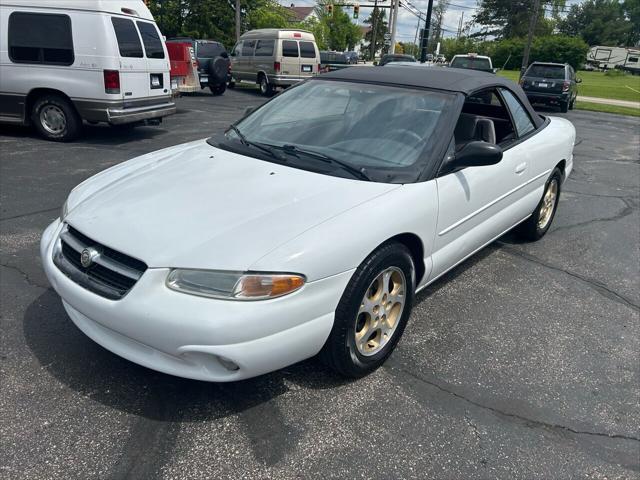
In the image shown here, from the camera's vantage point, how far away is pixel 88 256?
2.38m

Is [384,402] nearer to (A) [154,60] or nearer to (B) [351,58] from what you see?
(A) [154,60]

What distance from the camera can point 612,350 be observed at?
324 centimetres

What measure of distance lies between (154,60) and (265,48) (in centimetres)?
939

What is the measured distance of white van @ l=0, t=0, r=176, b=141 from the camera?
790cm

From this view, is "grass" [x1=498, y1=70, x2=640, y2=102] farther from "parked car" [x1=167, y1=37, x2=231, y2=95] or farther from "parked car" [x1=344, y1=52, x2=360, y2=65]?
"parked car" [x1=344, y1=52, x2=360, y2=65]

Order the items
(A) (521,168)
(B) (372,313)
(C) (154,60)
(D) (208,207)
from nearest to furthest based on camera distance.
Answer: (D) (208,207), (B) (372,313), (A) (521,168), (C) (154,60)

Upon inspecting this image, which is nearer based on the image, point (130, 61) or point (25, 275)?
point (25, 275)

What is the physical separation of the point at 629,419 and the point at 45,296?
351 centimetres

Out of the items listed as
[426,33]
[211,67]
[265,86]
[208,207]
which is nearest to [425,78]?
[208,207]

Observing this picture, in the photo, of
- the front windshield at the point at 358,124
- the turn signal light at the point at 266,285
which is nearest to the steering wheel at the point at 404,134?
the front windshield at the point at 358,124

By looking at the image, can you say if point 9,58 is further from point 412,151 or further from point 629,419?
point 629,419

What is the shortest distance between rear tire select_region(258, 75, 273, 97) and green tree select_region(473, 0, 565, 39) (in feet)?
220

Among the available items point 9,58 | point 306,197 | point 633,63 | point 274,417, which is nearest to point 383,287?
point 306,197

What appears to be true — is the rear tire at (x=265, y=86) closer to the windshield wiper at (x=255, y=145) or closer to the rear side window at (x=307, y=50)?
the rear side window at (x=307, y=50)
